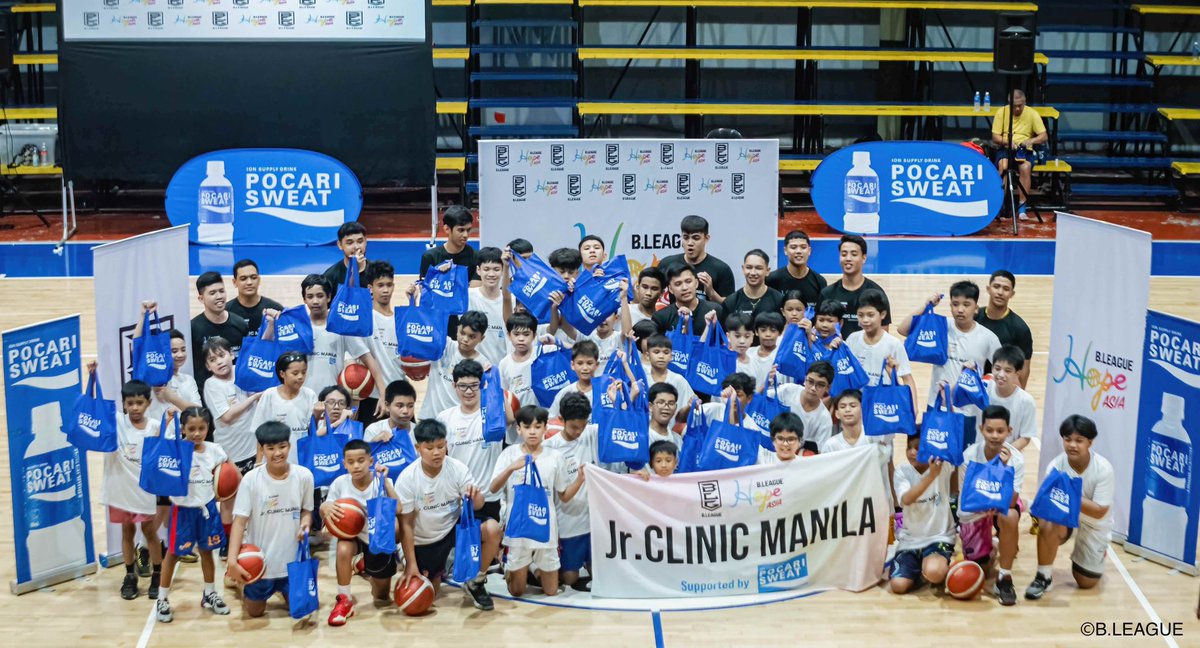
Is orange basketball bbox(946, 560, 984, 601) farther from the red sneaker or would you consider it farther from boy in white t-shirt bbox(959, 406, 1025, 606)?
the red sneaker

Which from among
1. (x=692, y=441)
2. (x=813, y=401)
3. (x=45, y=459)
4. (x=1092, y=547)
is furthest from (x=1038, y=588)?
(x=45, y=459)

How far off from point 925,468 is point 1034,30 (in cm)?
1220

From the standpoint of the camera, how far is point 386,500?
26.0 feet

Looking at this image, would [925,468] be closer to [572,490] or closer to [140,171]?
[572,490]

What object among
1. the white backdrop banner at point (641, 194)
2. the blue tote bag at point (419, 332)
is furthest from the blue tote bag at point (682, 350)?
the white backdrop banner at point (641, 194)

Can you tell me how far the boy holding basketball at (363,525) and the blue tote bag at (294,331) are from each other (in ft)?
4.03

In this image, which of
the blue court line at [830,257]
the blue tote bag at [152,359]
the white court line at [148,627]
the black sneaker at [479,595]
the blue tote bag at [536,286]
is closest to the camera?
the white court line at [148,627]

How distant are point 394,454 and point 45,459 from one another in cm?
223

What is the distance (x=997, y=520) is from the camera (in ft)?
27.4

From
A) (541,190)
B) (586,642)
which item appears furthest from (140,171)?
(586,642)

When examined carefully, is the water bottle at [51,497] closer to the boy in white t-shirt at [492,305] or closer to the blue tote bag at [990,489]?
the boy in white t-shirt at [492,305]

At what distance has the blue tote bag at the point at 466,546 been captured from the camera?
26.3 feet

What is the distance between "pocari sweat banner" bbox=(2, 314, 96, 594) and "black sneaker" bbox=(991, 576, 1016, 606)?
576 centimetres

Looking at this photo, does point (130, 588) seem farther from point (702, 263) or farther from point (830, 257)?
point (830, 257)
